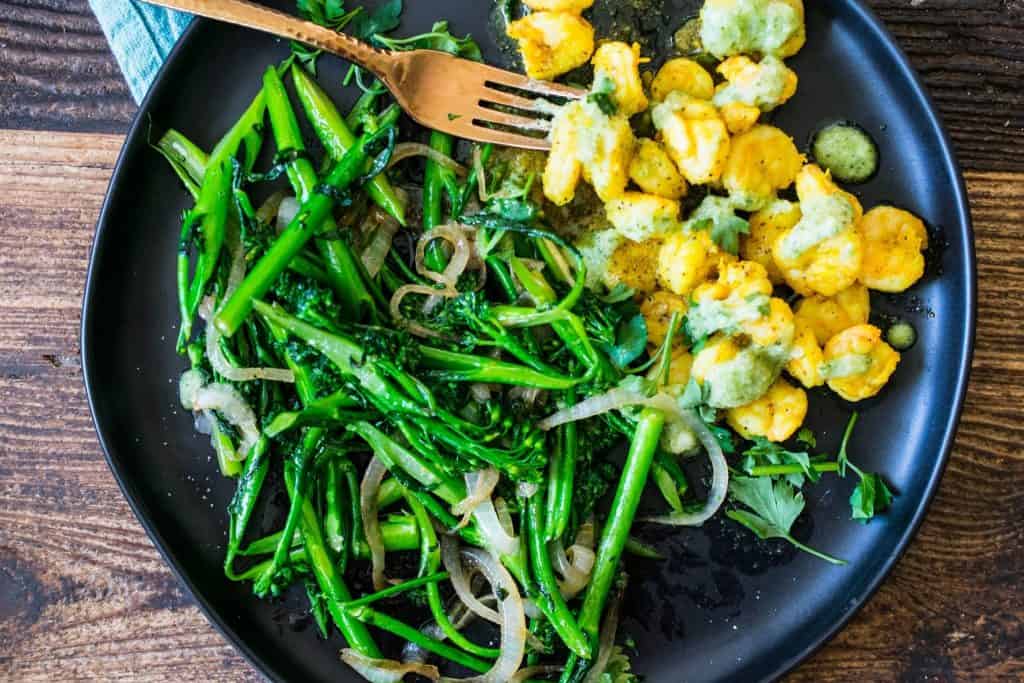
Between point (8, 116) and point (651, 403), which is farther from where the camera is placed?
point (8, 116)

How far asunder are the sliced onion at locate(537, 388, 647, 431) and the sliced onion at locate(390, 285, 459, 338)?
44 cm

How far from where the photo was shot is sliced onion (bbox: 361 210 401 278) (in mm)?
2574

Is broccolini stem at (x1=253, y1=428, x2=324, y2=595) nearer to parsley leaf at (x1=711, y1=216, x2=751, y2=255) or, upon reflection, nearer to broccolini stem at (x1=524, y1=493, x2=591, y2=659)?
broccolini stem at (x1=524, y1=493, x2=591, y2=659)

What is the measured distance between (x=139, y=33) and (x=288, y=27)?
0.67 metres

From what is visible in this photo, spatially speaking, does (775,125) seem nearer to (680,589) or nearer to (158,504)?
(680,589)

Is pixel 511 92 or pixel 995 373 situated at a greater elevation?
pixel 511 92

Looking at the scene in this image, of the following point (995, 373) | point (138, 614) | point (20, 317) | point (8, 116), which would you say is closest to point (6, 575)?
point (138, 614)

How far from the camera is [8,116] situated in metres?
2.88

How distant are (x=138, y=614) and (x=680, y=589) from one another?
1897 mm

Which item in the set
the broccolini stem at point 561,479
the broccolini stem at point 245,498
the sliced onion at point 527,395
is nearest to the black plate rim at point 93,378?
the broccolini stem at point 245,498

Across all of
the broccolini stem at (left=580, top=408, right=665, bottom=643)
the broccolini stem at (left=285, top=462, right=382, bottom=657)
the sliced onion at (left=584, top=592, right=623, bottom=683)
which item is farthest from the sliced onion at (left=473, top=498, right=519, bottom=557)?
the broccolini stem at (left=285, top=462, right=382, bottom=657)

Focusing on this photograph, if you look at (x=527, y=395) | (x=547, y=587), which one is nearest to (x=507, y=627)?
(x=547, y=587)

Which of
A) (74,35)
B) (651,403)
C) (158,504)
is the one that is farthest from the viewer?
(74,35)

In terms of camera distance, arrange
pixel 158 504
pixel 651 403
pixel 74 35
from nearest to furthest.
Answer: pixel 651 403 → pixel 158 504 → pixel 74 35
